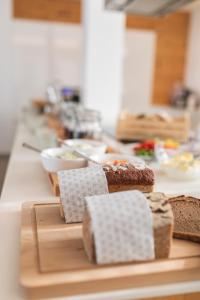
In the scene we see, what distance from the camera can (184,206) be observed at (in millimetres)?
864

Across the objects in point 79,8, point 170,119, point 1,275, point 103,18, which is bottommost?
point 1,275

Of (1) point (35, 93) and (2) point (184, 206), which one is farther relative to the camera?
(1) point (35, 93)

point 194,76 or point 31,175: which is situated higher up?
point 194,76

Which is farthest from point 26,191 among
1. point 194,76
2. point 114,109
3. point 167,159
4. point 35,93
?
point 194,76

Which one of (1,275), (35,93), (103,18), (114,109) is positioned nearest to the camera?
(1,275)

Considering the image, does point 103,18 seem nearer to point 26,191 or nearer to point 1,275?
point 26,191

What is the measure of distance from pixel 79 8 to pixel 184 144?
3.13 meters

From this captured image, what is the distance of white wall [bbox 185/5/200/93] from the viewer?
4.71m

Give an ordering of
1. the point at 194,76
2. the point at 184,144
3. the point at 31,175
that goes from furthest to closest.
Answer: the point at 194,76 → the point at 184,144 → the point at 31,175

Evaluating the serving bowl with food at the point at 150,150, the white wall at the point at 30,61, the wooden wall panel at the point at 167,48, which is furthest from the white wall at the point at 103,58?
the wooden wall panel at the point at 167,48

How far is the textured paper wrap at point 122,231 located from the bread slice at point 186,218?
0.12 metres

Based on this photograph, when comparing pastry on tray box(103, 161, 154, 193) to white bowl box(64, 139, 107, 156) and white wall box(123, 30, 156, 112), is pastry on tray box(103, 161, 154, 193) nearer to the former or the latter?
white bowl box(64, 139, 107, 156)

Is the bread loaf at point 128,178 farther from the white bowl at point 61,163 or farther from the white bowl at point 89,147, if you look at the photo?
the white bowl at point 89,147

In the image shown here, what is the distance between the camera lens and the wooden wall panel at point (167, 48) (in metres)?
4.75
